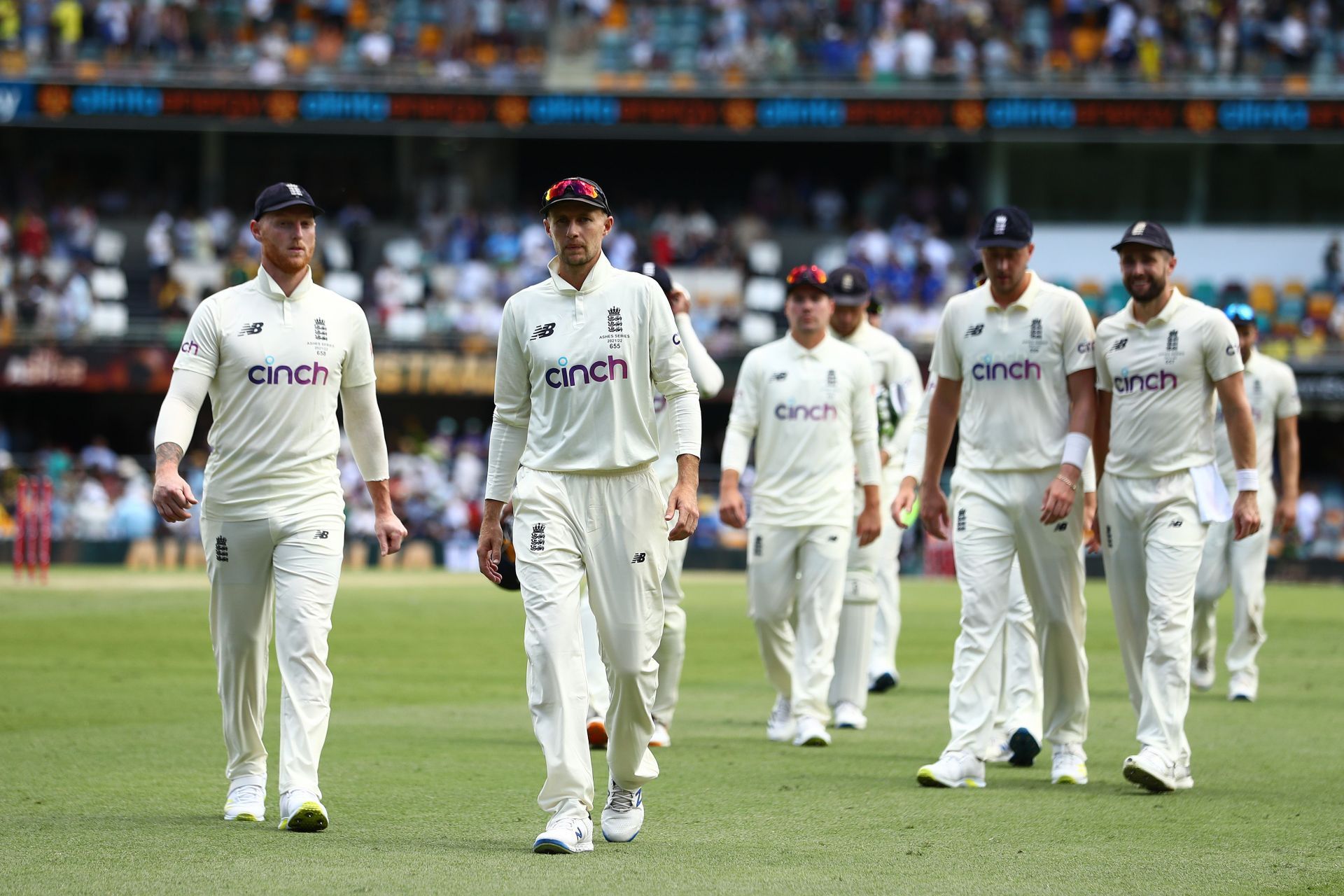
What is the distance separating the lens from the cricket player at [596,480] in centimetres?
688

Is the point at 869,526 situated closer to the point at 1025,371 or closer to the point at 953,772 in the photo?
the point at 1025,371

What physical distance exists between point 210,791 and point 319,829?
1.27 m

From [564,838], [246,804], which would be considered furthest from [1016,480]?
[246,804]

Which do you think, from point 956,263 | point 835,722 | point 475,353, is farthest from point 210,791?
point 956,263

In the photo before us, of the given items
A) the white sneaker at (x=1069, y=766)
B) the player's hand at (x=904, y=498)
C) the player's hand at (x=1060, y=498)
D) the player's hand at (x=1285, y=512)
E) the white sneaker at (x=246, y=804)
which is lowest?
the white sneaker at (x=1069, y=766)

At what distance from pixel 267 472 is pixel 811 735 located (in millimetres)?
3958

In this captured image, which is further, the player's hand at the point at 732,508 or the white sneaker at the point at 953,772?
the player's hand at the point at 732,508

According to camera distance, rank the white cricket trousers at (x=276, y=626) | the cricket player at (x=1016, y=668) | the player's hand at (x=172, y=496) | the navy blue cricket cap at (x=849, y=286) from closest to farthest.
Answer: the player's hand at (x=172, y=496) → the white cricket trousers at (x=276, y=626) → the cricket player at (x=1016, y=668) → the navy blue cricket cap at (x=849, y=286)

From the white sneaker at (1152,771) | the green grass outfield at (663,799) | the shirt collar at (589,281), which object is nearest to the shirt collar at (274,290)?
the shirt collar at (589,281)

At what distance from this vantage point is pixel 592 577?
Answer: 22.9ft

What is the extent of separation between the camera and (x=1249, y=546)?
13.3 meters

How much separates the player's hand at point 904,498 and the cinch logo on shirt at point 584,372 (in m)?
3.11

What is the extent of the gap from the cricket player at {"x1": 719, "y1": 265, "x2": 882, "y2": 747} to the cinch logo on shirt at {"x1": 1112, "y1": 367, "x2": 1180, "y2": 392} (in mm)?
2039

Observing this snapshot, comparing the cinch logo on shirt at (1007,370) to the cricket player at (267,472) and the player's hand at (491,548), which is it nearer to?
the player's hand at (491,548)
